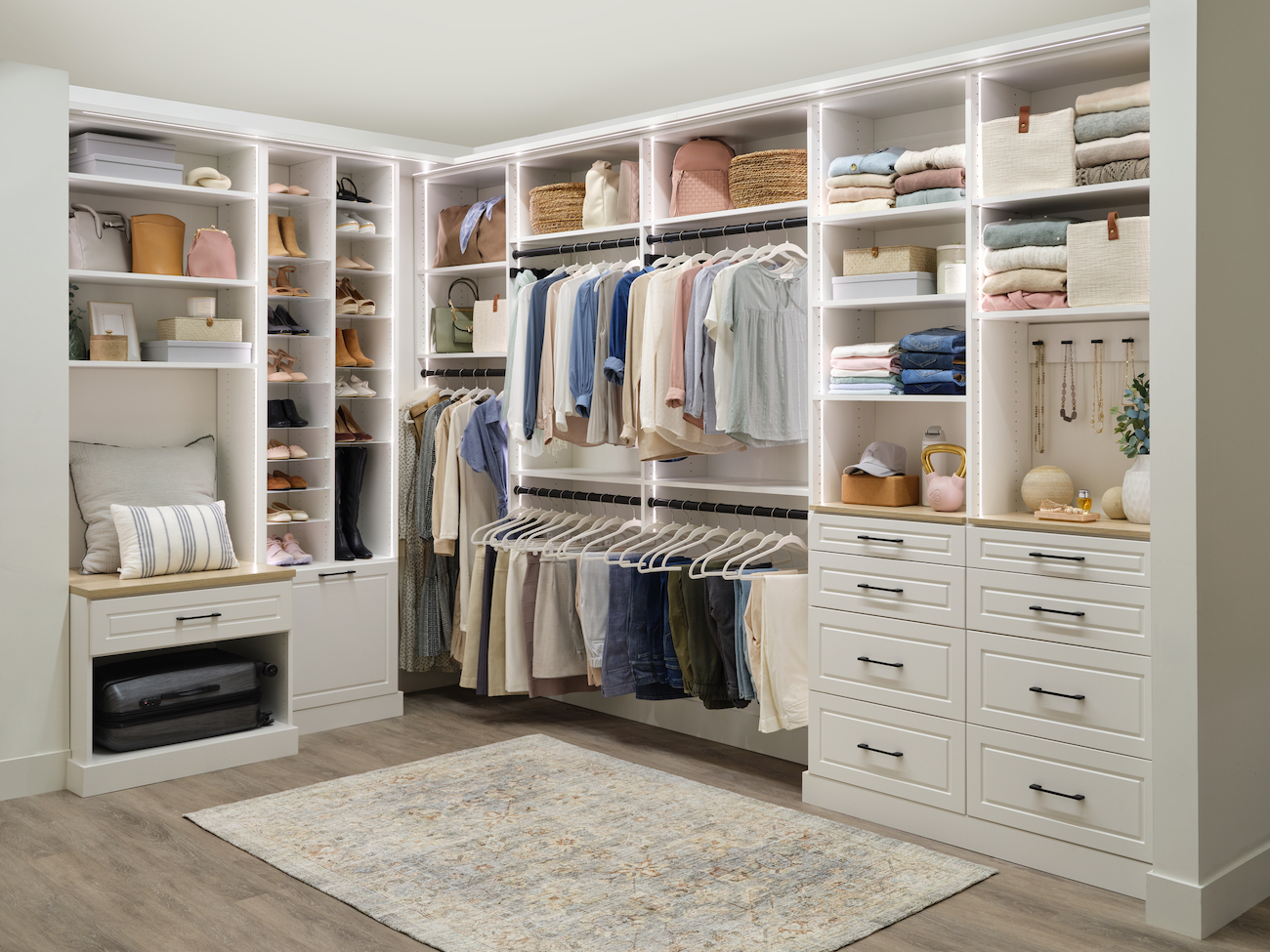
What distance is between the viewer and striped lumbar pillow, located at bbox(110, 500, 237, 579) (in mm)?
4391

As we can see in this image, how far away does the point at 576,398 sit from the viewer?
457 centimetres

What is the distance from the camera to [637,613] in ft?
15.0

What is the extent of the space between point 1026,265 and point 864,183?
0.69 metres

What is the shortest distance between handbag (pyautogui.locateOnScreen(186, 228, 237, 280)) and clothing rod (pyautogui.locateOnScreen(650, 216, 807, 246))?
173 centimetres

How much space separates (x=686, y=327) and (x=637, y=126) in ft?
3.05

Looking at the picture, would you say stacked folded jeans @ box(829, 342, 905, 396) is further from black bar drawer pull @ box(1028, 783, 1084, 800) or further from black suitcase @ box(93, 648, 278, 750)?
black suitcase @ box(93, 648, 278, 750)

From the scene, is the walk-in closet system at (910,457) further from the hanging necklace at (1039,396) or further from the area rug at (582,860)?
the area rug at (582,860)

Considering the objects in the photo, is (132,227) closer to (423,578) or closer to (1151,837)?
(423,578)

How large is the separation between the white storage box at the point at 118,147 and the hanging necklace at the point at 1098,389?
3.51 m

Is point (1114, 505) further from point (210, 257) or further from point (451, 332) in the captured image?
point (210, 257)

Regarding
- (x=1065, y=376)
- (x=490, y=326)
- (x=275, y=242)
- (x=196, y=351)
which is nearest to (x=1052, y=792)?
(x=1065, y=376)

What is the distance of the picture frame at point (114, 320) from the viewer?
15.0 feet

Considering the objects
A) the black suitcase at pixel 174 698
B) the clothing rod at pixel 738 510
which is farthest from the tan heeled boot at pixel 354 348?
the clothing rod at pixel 738 510

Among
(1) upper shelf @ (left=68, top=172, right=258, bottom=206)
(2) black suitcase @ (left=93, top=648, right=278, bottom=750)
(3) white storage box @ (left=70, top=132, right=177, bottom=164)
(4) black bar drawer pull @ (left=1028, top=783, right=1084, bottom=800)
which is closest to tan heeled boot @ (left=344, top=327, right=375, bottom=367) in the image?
(1) upper shelf @ (left=68, top=172, right=258, bottom=206)
